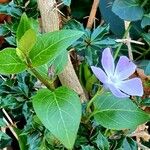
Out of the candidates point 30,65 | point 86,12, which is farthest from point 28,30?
point 86,12

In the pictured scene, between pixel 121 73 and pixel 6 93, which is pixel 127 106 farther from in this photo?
pixel 6 93

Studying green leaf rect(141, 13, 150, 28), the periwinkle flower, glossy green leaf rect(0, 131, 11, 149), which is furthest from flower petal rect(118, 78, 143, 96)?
glossy green leaf rect(0, 131, 11, 149)

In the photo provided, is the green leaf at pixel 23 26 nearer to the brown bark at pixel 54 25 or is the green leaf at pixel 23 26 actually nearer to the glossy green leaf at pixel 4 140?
the brown bark at pixel 54 25

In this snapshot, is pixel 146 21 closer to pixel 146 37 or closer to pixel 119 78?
pixel 146 37

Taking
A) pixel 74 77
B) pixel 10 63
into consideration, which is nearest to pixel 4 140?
pixel 74 77

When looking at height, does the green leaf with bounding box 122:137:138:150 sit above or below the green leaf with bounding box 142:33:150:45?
below

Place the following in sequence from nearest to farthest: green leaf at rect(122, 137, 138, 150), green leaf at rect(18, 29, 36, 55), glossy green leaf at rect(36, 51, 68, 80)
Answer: green leaf at rect(18, 29, 36, 55) < glossy green leaf at rect(36, 51, 68, 80) < green leaf at rect(122, 137, 138, 150)

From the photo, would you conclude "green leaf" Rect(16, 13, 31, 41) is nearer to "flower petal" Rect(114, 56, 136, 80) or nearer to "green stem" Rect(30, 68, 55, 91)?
"green stem" Rect(30, 68, 55, 91)

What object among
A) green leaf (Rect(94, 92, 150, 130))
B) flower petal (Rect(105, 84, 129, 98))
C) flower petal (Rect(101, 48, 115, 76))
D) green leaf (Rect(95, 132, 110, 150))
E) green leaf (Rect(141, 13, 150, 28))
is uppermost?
flower petal (Rect(101, 48, 115, 76))
